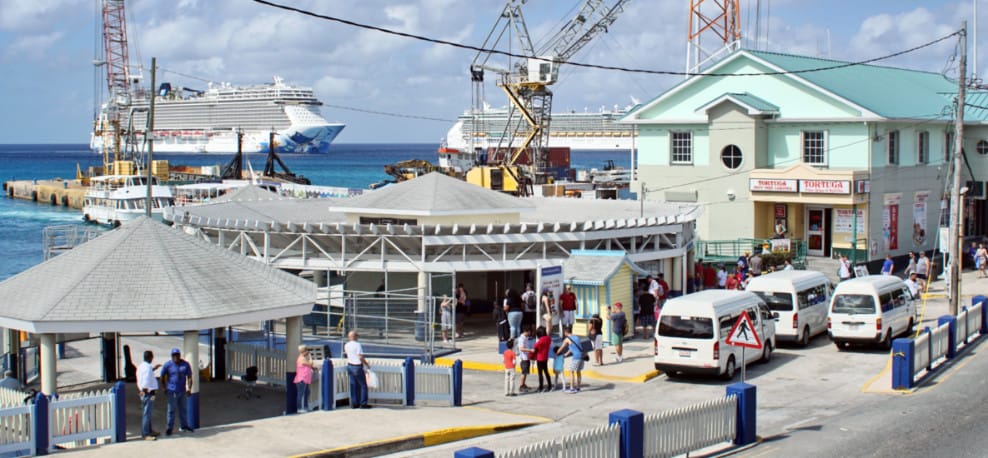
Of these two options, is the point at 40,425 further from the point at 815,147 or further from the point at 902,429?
the point at 815,147

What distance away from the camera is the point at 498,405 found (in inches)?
811

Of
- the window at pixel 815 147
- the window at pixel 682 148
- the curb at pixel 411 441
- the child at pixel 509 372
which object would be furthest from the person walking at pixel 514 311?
the window at pixel 682 148

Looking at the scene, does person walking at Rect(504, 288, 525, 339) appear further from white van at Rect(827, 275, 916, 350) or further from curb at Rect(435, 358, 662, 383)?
white van at Rect(827, 275, 916, 350)

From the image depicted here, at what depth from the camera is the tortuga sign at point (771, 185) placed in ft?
138

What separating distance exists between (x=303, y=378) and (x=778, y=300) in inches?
506

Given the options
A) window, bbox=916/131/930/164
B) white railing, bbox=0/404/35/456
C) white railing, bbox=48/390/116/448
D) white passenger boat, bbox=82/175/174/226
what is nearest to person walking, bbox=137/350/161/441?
white railing, bbox=48/390/116/448

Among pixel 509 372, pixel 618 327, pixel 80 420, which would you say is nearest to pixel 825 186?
pixel 618 327

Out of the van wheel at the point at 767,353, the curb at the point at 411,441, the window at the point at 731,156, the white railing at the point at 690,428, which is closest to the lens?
A: the white railing at the point at 690,428

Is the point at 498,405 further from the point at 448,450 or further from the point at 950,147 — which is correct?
the point at 950,147

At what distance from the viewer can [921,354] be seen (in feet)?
72.9

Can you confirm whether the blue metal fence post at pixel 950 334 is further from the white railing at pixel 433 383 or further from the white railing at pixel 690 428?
the white railing at pixel 433 383

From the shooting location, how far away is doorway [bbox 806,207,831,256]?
4325cm

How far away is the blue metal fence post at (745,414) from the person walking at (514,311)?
A: 9.46 metres

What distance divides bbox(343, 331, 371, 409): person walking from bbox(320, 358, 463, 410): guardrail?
205 mm
